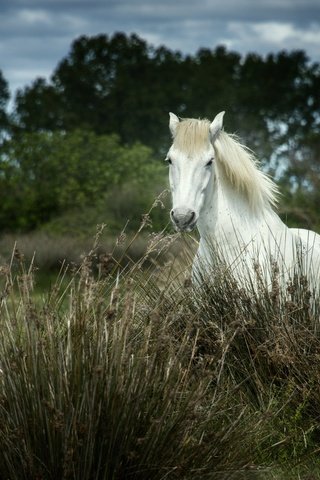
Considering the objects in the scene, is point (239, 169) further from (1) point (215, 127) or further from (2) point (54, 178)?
(2) point (54, 178)

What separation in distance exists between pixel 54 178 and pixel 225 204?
18430 millimetres

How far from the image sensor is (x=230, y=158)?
668 cm

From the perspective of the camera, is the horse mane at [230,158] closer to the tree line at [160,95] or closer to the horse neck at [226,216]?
the horse neck at [226,216]

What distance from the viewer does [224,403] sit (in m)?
4.93

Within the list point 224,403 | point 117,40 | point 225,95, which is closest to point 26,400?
point 224,403

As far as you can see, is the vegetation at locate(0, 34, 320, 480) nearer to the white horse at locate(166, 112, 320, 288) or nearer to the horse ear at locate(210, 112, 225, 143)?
the white horse at locate(166, 112, 320, 288)

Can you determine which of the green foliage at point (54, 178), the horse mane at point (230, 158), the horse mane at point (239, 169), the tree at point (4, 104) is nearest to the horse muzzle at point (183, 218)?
the horse mane at point (230, 158)

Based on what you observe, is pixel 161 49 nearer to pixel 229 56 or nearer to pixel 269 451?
pixel 229 56

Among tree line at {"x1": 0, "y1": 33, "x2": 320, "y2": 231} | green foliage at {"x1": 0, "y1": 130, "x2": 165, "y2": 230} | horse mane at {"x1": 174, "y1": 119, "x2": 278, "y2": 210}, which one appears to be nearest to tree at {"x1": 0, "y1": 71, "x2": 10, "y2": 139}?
tree line at {"x1": 0, "y1": 33, "x2": 320, "y2": 231}

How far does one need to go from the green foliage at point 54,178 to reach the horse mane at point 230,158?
54.3ft

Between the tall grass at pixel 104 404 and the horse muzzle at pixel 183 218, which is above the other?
the horse muzzle at pixel 183 218

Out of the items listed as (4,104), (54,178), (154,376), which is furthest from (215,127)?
(4,104)

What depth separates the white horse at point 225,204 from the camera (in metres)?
6.31

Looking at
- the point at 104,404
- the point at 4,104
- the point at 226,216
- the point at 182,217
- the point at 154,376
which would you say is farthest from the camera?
the point at 4,104
